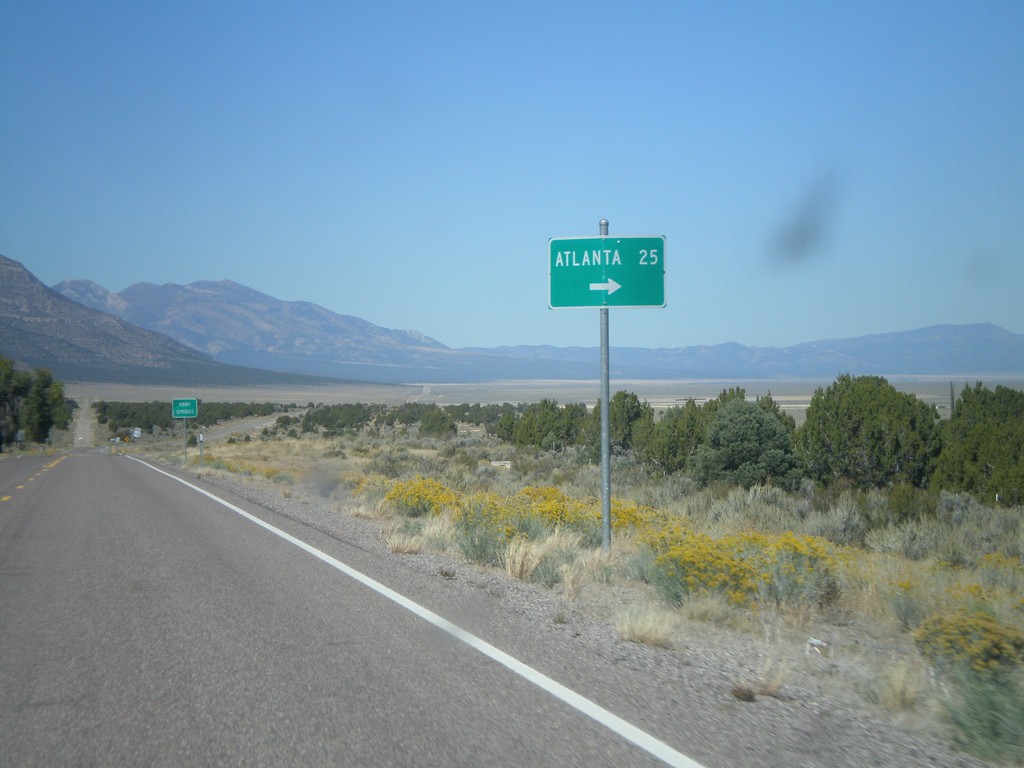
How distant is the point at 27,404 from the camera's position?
8431 cm

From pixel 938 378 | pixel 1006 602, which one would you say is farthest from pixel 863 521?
pixel 938 378

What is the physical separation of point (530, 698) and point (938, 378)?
473 ft

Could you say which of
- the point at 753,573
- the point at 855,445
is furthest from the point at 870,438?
the point at 753,573

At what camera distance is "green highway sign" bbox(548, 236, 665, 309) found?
409 inches

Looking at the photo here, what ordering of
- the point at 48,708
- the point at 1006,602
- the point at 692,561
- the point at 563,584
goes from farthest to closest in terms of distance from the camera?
1. the point at 563,584
2. the point at 692,561
3. the point at 1006,602
4. the point at 48,708

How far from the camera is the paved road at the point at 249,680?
4867mm

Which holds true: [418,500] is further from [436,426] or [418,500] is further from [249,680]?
[436,426]

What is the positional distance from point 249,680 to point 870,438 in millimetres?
23564

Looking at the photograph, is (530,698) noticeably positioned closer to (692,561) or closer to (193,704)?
(193,704)

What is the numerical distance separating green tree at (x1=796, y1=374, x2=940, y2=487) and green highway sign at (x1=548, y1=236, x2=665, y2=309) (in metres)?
17.9

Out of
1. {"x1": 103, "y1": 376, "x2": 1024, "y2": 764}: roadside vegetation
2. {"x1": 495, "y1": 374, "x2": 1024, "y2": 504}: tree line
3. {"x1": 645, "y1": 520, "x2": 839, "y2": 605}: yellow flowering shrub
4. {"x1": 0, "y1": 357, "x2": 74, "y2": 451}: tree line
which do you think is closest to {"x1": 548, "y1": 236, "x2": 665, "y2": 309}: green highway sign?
{"x1": 103, "y1": 376, "x2": 1024, "y2": 764}: roadside vegetation

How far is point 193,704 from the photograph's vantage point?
5594mm

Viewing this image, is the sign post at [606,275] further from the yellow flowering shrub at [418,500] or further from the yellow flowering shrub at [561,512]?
the yellow flowering shrub at [418,500]

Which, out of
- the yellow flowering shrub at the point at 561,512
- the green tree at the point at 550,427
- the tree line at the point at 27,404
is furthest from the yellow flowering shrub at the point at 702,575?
the tree line at the point at 27,404
